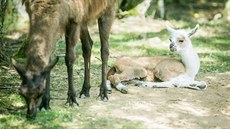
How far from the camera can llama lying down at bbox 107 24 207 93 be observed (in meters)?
9.34

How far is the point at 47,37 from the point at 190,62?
11.0ft

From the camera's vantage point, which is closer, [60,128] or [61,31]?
[60,128]

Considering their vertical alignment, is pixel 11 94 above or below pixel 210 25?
below

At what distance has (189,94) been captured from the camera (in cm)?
899

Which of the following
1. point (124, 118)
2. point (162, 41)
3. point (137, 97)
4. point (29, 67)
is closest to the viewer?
point (29, 67)

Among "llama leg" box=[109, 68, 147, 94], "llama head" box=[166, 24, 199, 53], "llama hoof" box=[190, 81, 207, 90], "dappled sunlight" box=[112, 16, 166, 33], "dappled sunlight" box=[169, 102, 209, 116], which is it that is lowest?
"dappled sunlight" box=[169, 102, 209, 116]

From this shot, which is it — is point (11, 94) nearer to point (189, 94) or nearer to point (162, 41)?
point (189, 94)

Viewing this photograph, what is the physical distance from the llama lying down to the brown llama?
2.70 ft

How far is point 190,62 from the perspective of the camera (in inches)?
378

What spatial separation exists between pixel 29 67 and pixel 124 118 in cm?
163

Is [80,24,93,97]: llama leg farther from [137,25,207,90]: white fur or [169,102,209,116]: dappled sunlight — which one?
[169,102,209,116]: dappled sunlight

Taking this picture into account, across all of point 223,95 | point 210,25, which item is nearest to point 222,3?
point 210,25

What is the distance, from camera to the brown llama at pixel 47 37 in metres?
6.93

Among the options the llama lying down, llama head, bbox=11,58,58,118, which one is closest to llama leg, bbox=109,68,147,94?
the llama lying down
